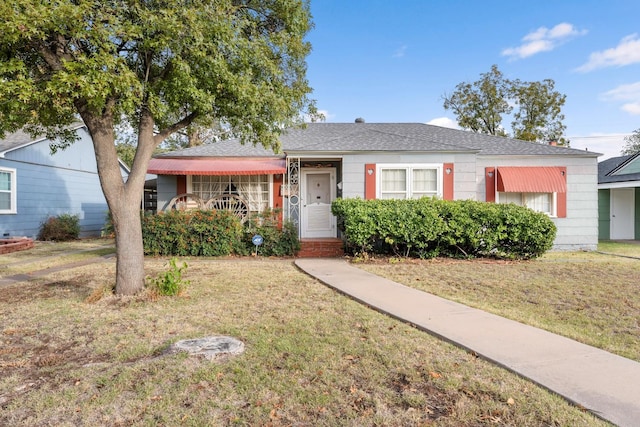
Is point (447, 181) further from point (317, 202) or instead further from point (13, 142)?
point (13, 142)

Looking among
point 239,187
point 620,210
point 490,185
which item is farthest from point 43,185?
point 620,210

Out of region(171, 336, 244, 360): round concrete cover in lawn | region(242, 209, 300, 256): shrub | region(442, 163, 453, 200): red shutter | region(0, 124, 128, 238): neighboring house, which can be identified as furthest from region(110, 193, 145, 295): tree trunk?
region(0, 124, 128, 238): neighboring house

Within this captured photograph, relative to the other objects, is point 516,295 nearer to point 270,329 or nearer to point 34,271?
point 270,329

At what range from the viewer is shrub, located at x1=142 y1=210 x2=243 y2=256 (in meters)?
10.7

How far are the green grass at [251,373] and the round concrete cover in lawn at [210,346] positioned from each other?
12cm

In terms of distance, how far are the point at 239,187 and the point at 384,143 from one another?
545 cm

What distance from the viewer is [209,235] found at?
10797mm

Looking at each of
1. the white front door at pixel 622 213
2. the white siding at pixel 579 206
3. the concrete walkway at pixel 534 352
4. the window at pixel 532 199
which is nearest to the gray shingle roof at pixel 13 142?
the concrete walkway at pixel 534 352

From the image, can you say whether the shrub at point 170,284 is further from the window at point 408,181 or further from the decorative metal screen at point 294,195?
the window at point 408,181

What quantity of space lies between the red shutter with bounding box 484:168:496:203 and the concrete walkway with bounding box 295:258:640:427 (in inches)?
307

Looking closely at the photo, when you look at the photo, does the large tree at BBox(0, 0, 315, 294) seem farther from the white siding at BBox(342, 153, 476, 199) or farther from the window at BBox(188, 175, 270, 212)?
the window at BBox(188, 175, 270, 212)

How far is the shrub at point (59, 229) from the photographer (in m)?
15.6

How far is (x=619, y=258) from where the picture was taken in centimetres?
1034

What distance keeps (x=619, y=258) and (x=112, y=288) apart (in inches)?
505
